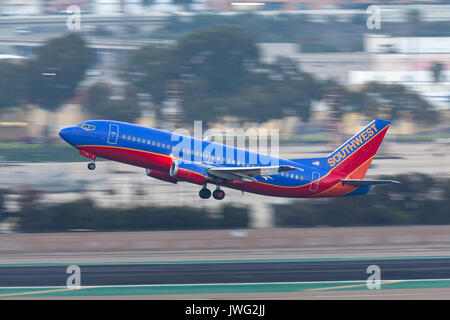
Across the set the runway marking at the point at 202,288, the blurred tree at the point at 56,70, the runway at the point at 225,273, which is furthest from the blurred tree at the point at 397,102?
the runway marking at the point at 202,288

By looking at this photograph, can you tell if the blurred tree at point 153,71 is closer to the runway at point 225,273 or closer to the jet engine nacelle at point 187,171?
the jet engine nacelle at point 187,171

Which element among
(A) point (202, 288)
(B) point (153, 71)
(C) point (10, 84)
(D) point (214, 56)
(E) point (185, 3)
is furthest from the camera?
(E) point (185, 3)

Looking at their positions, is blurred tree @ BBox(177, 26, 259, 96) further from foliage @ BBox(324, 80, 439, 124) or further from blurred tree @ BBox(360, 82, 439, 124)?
blurred tree @ BBox(360, 82, 439, 124)

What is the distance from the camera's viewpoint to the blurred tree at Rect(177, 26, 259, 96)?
112 m

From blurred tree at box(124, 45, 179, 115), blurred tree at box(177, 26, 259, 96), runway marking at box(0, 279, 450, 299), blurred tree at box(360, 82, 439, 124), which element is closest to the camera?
runway marking at box(0, 279, 450, 299)

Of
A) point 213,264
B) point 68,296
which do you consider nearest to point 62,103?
point 213,264

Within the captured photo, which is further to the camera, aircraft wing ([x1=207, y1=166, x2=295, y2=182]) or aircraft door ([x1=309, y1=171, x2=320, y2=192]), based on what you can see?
aircraft door ([x1=309, y1=171, x2=320, y2=192])

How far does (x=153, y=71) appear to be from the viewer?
363ft

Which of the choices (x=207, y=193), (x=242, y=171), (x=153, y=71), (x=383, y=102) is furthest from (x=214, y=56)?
(x=242, y=171)

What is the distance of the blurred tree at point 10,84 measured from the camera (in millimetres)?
103312

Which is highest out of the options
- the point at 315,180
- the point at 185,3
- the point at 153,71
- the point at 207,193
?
the point at 185,3

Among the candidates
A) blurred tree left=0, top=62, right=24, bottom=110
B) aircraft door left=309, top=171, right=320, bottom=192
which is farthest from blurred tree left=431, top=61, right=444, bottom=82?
aircraft door left=309, top=171, right=320, bottom=192

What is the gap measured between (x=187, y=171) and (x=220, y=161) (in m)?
3.41

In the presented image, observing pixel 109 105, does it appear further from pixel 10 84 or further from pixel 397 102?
pixel 397 102
